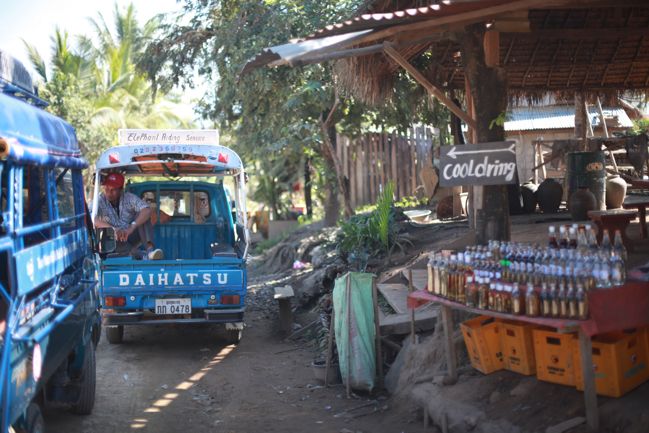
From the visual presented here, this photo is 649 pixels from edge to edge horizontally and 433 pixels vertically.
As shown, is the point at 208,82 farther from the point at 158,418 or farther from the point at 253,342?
the point at 158,418

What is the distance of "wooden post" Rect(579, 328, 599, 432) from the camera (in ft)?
15.7

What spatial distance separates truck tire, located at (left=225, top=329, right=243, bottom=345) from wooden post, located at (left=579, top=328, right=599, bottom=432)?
18.7 ft

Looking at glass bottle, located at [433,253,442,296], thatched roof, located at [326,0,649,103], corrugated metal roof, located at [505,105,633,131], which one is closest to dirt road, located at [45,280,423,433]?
glass bottle, located at [433,253,442,296]

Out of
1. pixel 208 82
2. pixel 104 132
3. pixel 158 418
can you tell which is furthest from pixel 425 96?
pixel 104 132

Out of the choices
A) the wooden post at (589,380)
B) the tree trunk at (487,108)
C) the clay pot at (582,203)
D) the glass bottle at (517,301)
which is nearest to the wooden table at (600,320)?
the wooden post at (589,380)

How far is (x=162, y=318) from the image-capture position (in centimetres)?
917

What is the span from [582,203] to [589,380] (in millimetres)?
6244

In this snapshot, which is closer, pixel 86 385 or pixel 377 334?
pixel 86 385

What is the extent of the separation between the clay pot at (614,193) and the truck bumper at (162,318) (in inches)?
259

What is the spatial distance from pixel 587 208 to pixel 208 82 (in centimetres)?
1081

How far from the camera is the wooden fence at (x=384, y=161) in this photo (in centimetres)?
1728

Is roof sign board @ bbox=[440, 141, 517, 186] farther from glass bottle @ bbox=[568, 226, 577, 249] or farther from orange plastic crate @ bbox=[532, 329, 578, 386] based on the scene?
orange plastic crate @ bbox=[532, 329, 578, 386]

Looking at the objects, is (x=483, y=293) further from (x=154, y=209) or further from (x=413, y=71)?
(x=154, y=209)

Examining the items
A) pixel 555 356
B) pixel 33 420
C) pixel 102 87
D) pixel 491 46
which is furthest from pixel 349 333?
pixel 102 87
